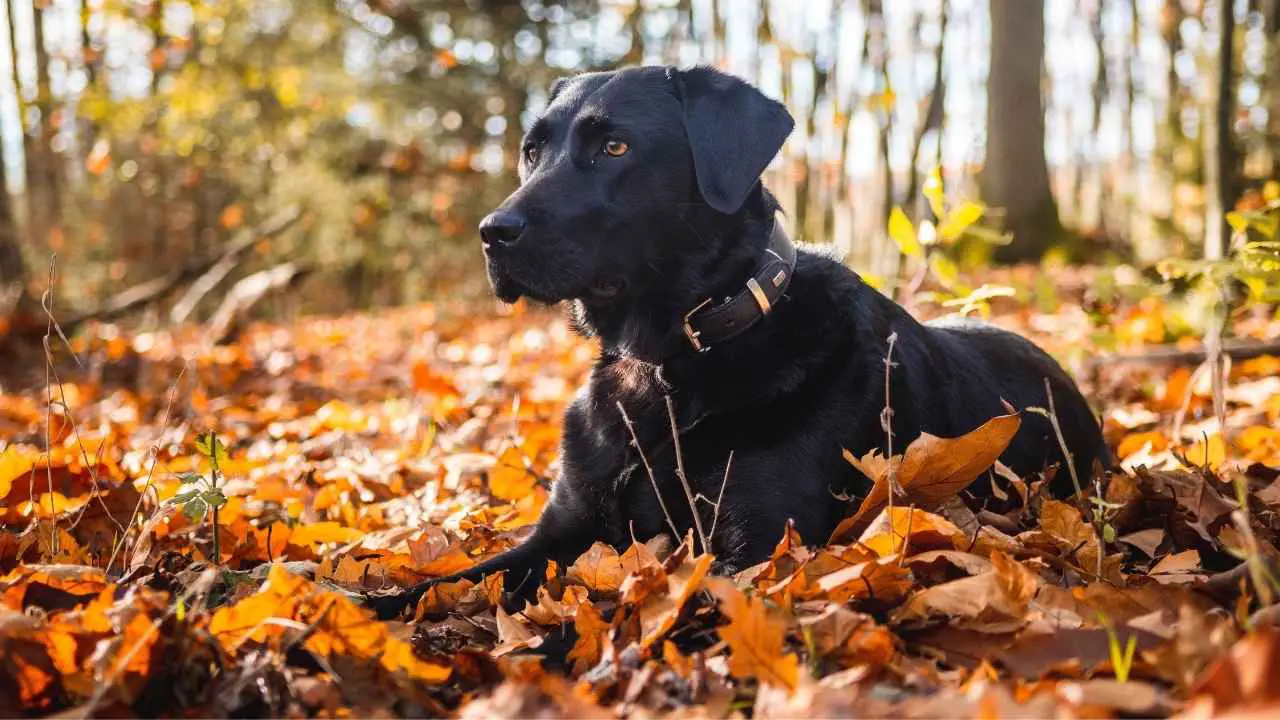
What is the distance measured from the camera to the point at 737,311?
2.76 meters

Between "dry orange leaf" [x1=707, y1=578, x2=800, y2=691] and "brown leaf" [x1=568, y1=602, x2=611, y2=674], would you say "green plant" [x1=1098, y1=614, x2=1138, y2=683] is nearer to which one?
"dry orange leaf" [x1=707, y1=578, x2=800, y2=691]

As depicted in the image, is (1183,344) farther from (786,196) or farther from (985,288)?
(786,196)

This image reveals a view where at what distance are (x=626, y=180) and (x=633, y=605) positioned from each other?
131 cm

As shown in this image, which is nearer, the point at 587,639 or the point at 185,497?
the point at 587,639

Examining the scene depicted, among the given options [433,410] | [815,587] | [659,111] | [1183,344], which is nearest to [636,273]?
[659,111]

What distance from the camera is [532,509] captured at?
344 cm

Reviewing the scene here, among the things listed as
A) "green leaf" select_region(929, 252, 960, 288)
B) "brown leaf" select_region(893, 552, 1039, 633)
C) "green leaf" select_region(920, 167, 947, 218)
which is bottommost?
"brown leaf" select_region(893, 552, 1039, 633)

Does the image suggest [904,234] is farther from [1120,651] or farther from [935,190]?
[1120,651]

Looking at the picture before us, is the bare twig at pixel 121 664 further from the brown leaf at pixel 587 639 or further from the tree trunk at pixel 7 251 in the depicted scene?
the tree trunk at pixel 7 251

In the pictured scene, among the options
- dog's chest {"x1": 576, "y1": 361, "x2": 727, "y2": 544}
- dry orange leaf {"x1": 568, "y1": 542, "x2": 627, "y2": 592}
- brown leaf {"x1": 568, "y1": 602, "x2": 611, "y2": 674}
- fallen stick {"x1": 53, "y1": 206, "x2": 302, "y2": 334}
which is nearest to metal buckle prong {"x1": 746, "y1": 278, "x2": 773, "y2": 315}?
dog's chest {"x1": 576, "y1": 361, "x2": 727, "y2": 544}

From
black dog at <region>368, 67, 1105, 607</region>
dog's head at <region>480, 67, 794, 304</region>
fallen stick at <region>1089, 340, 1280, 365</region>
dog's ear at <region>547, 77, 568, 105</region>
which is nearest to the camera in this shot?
black dog at <region>368, 67, 1105, 607</region>

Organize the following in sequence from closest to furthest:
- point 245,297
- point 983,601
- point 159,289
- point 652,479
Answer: point 983,601, point 652,479, point 245,297, point 159,289

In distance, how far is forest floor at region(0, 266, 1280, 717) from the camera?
5.18 feet

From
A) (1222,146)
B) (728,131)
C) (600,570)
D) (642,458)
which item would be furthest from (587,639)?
(1222,146)
